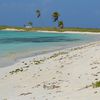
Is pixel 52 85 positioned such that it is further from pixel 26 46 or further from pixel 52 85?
pixel 26 46

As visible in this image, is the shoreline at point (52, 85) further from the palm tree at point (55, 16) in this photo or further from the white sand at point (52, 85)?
the palm tree at point (55, 16)

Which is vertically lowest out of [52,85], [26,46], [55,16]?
[26,46]

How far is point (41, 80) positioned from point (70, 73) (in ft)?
4.27

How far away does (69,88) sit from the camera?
12.8m

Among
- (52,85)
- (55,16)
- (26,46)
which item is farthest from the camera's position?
(55,16)

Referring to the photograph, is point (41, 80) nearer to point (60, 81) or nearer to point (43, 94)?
point (60, 81)

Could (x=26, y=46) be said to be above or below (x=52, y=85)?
below

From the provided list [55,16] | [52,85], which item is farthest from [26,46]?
[55,16]

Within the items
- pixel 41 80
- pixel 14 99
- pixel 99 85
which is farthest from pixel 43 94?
pixel 41 80

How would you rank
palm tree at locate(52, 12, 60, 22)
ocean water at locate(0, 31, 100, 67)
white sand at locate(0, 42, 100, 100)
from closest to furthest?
white sand at locate(0, 42, 100, 100) < ocean water at locate(0, 31, 100, 67) < palm tree at locate(52, 12, 60, 22)

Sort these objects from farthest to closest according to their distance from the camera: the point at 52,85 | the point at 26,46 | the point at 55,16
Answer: the point at 55,16 → the point at 26,46 → the point at 52,85

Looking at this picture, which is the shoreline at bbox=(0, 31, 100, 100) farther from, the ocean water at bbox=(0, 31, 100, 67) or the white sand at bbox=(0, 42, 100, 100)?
the ocean water at bbox=(0, 31, 100, 67)

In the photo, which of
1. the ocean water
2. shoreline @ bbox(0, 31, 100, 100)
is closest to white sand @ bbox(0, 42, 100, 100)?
shoreline @ bbox(0, 31, 100, 100)

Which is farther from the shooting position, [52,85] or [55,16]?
[55,16]
